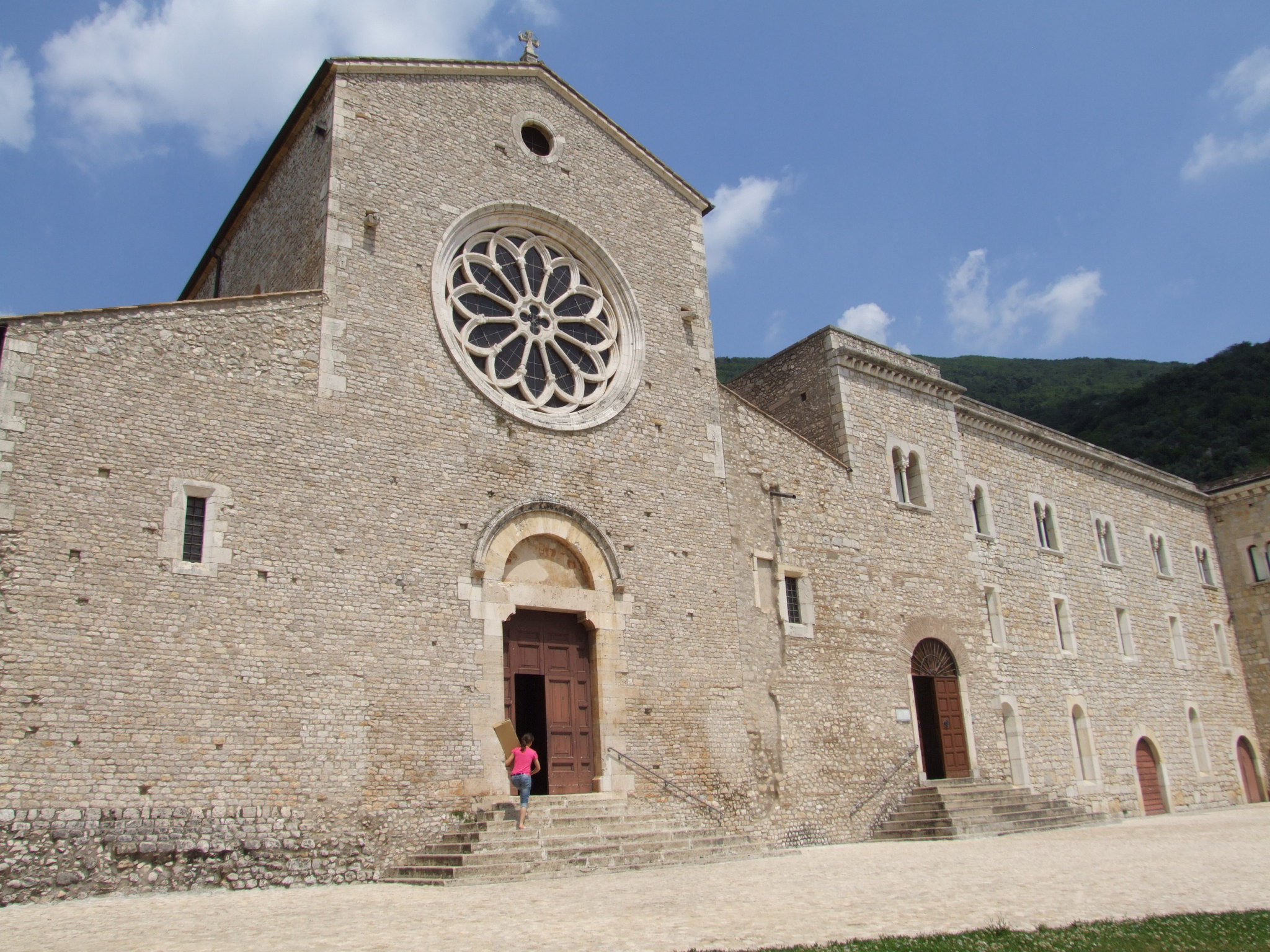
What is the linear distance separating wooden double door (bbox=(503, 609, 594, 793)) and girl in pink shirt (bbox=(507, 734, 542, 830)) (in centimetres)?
140

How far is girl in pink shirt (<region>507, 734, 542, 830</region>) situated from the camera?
1309 cm

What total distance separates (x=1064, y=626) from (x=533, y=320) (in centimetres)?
1612

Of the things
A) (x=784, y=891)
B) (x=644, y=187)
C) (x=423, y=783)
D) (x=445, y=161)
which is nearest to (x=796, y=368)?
(x=644, y=187)

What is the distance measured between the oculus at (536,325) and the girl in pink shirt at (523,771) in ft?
17.2

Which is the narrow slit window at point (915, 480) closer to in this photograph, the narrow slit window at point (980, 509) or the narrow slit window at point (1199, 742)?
the narrow slit window at point (980, 509)

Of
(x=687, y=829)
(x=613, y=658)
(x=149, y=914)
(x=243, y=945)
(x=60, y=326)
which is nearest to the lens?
(x=243, y=945)

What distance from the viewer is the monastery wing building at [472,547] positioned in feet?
38.6

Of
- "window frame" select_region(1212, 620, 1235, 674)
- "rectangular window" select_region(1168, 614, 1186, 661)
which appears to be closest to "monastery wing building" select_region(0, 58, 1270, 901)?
"rectangular window" select_region(1168, 614, 1186, 661)

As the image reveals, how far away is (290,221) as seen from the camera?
1675 centimetres

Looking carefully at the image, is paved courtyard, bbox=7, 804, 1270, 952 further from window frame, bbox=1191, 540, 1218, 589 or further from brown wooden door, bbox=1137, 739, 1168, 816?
window frame, bbox=1191, 540, 1218, 589

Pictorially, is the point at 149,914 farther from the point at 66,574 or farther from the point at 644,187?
the point at 644,187

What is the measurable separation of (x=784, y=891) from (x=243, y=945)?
5.09 metres

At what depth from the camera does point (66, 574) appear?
11555 mm

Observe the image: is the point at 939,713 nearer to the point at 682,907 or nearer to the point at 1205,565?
the point at 682,907
